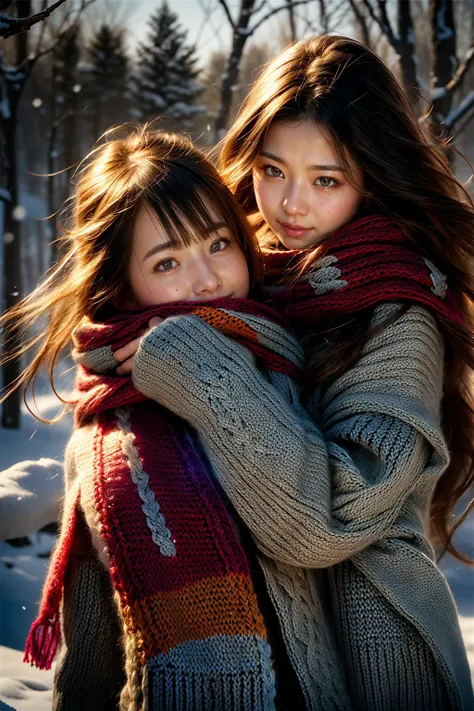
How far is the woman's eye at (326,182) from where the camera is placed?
6.89 feet

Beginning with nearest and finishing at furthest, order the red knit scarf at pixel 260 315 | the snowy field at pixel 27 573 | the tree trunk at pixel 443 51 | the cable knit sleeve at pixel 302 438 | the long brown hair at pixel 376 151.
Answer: the cable knit sleeve at pixel 302 438 → the red knit scarf at pixel 260 315 → the long brown hair at pixel 376 151 → the snowy field at pixel 27 573 → the tree trunk at pixel 443 51

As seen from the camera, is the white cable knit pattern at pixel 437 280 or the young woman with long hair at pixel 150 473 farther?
the white cable knit pattern at pixel 437 280

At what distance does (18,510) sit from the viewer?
11.3 feet

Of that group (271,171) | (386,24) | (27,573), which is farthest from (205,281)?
(386,24)

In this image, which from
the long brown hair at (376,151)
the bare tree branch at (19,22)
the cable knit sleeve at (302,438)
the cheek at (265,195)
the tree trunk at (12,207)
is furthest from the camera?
the tree trunk at (12,207)

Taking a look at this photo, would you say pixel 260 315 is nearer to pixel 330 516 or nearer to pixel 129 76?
pixel 330 516

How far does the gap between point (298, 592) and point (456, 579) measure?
192 cm

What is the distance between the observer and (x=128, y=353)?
1.90 m

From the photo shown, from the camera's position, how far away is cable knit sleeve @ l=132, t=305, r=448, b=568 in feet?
5.51

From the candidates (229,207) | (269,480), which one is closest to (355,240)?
(229,207)

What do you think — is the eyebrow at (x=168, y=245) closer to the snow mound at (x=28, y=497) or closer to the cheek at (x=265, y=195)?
the cheek at (x=265, y=195)

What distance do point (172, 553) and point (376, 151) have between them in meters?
1.16

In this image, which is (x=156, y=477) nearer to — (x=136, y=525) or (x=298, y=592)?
(x=136, y=525)

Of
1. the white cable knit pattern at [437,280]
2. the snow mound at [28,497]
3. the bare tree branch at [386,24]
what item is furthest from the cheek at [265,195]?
the bare tree branch at [386,24]
